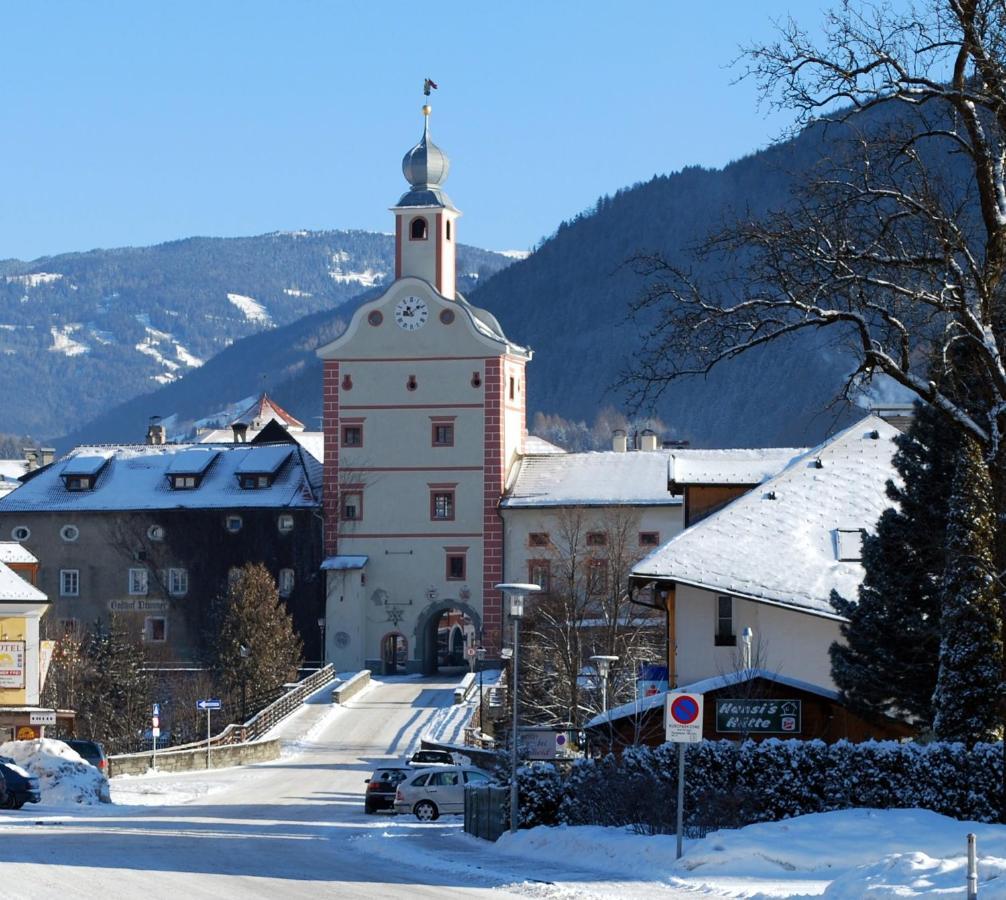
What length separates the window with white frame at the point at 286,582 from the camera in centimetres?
8781

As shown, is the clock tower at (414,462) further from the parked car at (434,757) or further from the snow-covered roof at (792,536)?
the snow-covered roof at (792,536)

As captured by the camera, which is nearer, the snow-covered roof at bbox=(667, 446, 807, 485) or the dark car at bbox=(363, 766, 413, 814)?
the dark car at bbox=(363, 766, 413, 814)

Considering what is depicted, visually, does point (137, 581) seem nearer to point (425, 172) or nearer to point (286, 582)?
point (286, 582)

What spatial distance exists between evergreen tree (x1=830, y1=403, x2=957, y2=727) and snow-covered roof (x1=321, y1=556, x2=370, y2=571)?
172ft

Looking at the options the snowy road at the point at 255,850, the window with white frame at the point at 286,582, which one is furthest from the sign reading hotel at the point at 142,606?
the snowy road at the point at 255,850

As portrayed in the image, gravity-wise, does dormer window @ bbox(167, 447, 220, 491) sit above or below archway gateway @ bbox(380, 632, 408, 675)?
above

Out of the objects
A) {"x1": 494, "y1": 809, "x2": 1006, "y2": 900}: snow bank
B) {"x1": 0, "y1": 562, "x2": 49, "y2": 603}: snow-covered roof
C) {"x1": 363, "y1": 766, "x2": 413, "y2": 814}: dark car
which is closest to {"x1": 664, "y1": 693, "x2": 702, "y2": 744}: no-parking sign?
{"x1": 494, "y1": 809, "x2": 1006, "y2": 900}: snow bank

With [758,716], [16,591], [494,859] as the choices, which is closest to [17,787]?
[758,716]

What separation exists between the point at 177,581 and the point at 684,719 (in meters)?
64.9

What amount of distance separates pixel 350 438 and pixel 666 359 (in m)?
63.9

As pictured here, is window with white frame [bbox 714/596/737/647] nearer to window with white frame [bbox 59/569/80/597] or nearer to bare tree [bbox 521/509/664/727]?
bare tree [bbox 521/509/664/727]

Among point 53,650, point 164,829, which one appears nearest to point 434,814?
point 164,829

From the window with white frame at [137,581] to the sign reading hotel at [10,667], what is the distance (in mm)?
20940

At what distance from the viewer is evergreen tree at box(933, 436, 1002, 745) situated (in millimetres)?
27266
